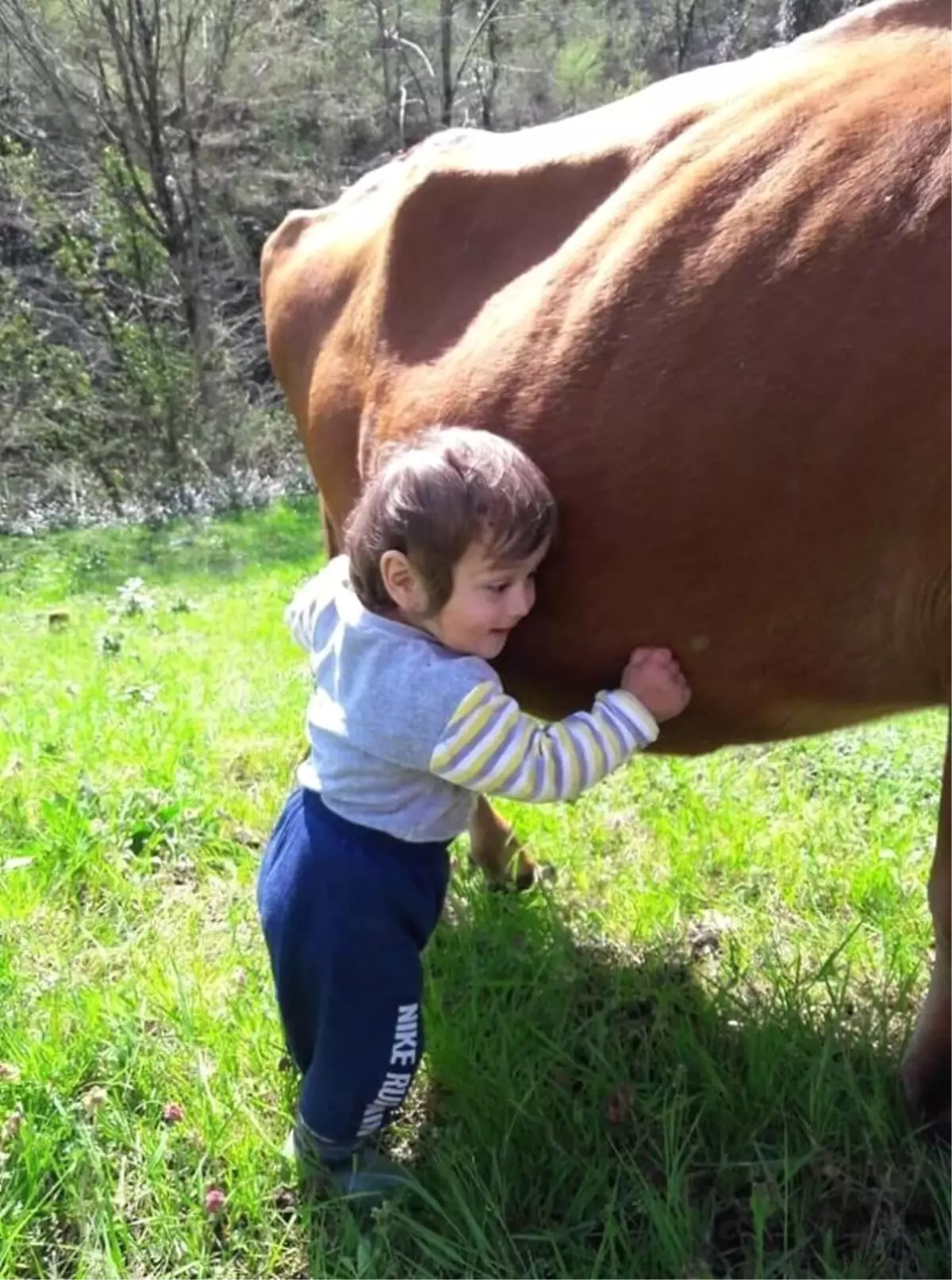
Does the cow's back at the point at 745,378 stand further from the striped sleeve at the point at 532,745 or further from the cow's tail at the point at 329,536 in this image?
the cow's tail at the point at 329,536

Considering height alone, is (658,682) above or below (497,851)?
above

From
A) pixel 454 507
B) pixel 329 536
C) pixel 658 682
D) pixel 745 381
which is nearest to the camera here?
pixel 745 381

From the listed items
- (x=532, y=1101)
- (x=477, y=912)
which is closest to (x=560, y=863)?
(x=477, y=912)

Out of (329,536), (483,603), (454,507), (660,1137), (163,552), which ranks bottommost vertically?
(163,552)

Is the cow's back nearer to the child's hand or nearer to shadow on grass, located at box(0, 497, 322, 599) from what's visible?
the child's hand

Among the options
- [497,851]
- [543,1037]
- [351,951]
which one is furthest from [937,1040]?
[497,851]

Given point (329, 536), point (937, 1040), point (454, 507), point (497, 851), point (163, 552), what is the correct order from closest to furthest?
point (454, 507)
point (937, 1040)
point (329, 536)
point (497, 851)
point (163, 552)

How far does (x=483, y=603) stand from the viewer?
2.03 meters

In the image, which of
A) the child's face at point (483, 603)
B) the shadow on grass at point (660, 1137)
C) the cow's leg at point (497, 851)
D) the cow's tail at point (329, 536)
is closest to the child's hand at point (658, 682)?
the child's face at point (483, 603)

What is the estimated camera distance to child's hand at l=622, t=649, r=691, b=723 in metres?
2.05

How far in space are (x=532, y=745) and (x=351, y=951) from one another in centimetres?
43

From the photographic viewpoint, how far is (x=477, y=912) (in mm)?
3098

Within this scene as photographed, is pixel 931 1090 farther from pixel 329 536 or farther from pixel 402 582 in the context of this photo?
pixel 329 536

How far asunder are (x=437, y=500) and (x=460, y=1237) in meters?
1.12
